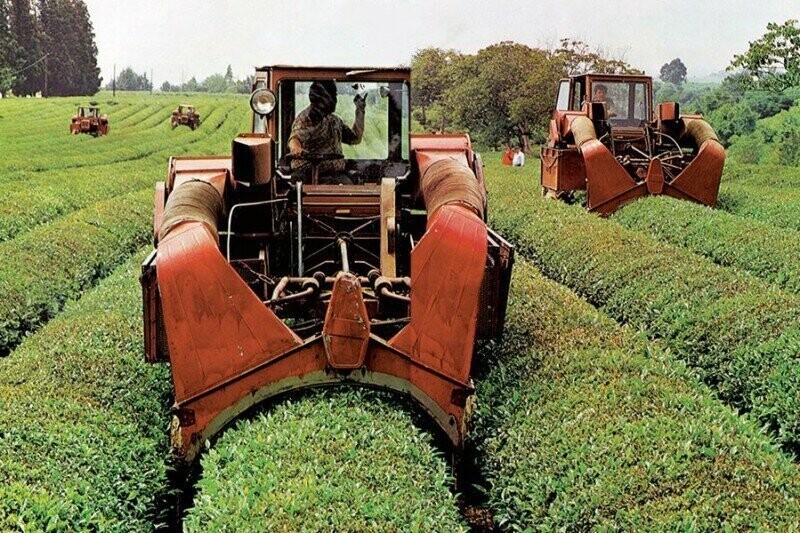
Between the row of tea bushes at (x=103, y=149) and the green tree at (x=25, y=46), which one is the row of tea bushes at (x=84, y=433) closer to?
the row of tea bushes at (x=103, y=149)

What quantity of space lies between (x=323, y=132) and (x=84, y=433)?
3.65m

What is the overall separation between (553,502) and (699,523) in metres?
1.01

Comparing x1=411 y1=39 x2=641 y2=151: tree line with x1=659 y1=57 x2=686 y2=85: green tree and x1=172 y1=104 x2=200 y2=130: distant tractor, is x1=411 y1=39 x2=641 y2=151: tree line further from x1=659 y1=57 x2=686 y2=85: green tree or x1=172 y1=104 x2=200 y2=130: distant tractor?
x1=659 y1=57 x2=686 y2=85: green tree

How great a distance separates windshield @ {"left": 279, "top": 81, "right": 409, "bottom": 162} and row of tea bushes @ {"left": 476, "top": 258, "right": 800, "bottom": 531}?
223 cm

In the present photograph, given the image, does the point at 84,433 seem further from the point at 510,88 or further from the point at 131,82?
the point at 131,82


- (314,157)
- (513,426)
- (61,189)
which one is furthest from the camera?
(61,189)

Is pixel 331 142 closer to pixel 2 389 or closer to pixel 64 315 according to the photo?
pixel 2 389

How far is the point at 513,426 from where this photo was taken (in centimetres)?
753

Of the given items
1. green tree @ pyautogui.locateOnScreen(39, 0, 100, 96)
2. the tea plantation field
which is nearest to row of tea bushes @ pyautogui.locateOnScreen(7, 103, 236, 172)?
the tea plantation field

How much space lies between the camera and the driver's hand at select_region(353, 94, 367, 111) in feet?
30.6

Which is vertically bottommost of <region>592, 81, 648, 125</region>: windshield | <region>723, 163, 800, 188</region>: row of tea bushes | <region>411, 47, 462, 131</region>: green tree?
<region>723, 163, 800, 188</region>: row of tea bushes

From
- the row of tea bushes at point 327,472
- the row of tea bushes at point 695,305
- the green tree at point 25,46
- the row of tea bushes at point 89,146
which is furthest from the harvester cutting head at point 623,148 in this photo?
the green tree at point 25,46

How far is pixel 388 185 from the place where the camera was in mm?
8688

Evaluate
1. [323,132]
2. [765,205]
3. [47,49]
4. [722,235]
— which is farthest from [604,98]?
[47,49]
